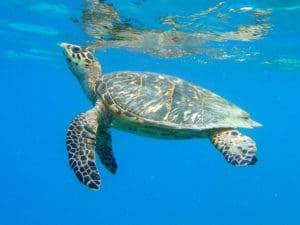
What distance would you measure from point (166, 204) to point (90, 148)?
78643 mm

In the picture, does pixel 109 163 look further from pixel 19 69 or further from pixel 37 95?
pixel 37 95

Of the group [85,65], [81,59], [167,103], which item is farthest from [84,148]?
[81,59]

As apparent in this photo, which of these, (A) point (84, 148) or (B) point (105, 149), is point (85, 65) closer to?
(B) point (105, 149)

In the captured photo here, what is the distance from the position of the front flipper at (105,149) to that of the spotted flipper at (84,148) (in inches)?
26.7

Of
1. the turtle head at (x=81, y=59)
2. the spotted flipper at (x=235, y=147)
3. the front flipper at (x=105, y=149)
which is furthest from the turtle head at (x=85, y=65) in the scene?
the spotted flipper at (x=235, y=147)

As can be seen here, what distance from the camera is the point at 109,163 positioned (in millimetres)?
7980

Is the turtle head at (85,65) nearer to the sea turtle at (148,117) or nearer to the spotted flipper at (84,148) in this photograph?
the sea turtle at (148,117)

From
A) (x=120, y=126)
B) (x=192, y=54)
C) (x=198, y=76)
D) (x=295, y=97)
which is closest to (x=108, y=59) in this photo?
(x=192, y=54)

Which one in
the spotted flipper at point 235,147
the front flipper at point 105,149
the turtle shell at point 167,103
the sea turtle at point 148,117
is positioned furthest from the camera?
the front flipper at point 105,149

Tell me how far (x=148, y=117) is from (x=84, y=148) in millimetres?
1317

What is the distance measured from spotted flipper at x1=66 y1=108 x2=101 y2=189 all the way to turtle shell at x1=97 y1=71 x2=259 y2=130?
0.61 metres

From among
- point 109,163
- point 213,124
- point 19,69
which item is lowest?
point 109,163

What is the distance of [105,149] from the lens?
801 centimetres

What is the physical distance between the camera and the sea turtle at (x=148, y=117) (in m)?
6.49
